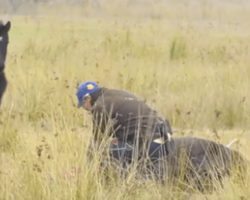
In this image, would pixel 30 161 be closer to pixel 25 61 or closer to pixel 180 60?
pixel 25 61

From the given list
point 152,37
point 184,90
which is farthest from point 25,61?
point 152,37

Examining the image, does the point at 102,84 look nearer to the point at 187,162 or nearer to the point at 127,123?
the point at 127,123

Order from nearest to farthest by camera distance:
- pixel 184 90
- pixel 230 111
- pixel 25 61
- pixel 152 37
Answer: pixel 230 111, pixel 184 90, pixel 25 61, pixel 152 37

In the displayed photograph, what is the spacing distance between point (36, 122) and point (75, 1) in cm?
2586

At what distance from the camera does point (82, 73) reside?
12656mm

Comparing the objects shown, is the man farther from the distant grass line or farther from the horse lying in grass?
the distant grass line

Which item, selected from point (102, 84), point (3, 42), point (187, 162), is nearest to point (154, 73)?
point (102, 84)

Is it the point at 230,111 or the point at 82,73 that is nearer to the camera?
the point at 230,111

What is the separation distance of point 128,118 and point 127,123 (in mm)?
49

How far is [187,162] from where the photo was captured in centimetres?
756

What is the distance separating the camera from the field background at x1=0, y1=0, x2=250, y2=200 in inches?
260

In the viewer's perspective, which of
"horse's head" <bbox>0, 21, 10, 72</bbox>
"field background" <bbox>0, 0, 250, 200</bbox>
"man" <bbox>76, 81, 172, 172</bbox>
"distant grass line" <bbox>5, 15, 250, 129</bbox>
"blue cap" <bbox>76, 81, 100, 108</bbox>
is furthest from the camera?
"distant grass line" <bbox>5, 15, 250, 129</bbox>

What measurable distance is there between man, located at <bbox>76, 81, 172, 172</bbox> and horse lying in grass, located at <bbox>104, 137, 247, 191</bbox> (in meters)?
0.01

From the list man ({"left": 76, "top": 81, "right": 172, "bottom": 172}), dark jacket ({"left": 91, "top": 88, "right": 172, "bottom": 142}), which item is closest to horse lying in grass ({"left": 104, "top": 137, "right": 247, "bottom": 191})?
man ({"left": 76, "top": 81, "right": 172, "bottom": 172})
